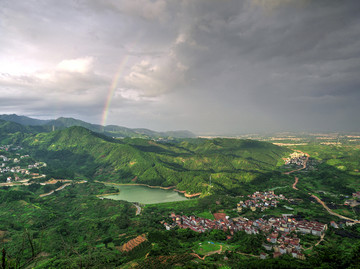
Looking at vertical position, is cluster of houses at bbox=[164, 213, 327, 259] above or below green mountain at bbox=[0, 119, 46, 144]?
below

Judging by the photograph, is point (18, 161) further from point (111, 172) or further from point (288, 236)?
point (288, 236)

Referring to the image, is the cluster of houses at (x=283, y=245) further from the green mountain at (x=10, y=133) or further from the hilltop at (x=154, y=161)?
the green mountain at (x=10, y=133)

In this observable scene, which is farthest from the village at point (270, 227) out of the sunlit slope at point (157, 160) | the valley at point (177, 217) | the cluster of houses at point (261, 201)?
the sunlit slope at point (157, 160)

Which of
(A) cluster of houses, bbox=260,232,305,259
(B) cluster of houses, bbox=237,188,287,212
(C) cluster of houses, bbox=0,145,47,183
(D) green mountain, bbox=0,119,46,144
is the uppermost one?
(D) green mountain, bbox=0,119,46,144

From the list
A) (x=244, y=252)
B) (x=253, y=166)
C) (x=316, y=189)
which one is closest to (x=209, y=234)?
(x=244, y=252)

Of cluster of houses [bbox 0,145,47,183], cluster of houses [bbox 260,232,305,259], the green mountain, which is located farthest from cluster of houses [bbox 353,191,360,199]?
the green mountain

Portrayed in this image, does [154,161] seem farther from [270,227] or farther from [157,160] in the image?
[270,227]

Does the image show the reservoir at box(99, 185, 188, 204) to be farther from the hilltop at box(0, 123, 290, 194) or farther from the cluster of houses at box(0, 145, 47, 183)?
the cluster of houses at box(0, 145, 47, 183)
